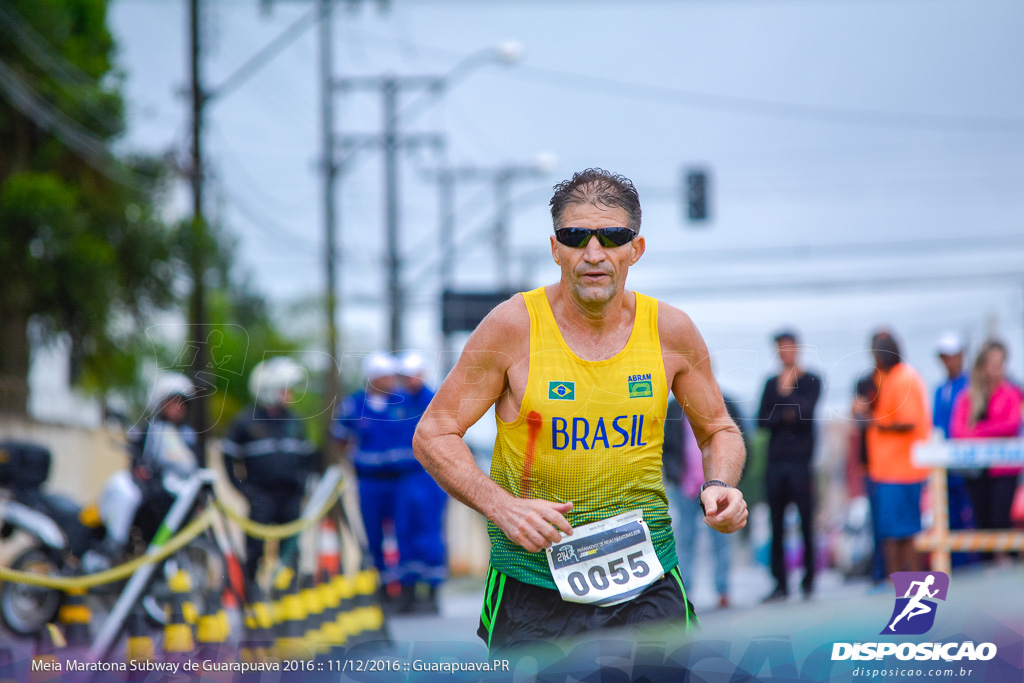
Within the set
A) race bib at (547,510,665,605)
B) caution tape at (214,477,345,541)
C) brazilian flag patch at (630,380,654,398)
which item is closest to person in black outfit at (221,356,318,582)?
caution tape at (214,477,345,541)

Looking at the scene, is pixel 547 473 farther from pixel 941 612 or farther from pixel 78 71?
pixel 78 71

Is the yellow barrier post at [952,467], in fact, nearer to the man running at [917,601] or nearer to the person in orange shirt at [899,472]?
the person in orange shirt at [899,472]

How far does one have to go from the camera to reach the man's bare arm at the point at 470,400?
3146mm

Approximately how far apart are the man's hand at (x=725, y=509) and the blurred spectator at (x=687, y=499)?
4.86 metres

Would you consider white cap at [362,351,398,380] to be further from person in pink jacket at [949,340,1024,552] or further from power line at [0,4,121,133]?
power line at [0,4,121,133]

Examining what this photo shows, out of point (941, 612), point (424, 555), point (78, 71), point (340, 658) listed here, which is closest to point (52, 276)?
point (78, 71)

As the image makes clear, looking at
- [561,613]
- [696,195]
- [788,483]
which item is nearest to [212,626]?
[561,613]

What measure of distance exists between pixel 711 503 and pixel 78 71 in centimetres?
2102

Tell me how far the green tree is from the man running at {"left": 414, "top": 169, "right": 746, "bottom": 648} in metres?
17.6

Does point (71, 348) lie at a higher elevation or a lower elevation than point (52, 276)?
lower

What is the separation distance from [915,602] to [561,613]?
43.2 inches

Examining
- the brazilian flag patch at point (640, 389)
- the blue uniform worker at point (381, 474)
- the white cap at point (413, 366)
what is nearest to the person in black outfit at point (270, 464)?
the blue uniform worker at point (381, 474)

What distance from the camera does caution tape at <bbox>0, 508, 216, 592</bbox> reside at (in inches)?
181

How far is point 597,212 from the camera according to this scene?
10.5 feet
